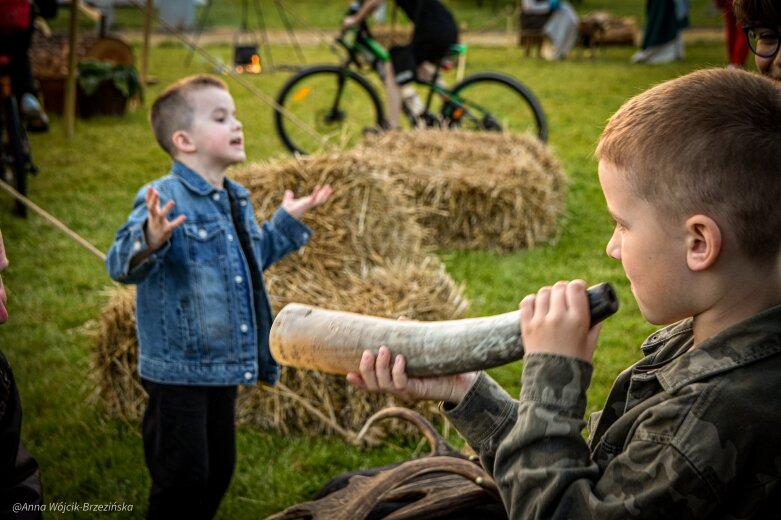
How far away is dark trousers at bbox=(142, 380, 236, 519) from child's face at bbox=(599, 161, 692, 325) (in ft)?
6.89

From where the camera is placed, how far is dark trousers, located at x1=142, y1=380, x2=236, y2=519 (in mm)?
3244

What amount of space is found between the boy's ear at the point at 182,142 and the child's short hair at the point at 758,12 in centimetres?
201

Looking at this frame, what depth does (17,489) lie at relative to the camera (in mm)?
2178

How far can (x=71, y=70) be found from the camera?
1005 centimetres

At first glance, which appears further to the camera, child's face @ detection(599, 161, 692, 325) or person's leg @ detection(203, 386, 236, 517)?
person's leg @ detection(203, 386, 236, 517)

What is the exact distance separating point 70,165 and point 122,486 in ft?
21.8

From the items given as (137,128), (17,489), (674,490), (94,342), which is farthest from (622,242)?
(137,128)

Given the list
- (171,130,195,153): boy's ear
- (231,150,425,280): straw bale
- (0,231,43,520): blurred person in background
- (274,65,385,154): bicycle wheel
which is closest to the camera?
(0,231,43,520): blurred person in background

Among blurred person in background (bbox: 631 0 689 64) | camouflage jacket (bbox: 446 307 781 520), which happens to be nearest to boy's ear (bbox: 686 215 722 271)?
camouflage jacket (bbox: 446 307 781 520)

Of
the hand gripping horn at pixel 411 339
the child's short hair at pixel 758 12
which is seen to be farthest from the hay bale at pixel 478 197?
the hand gripping horn at pixel 411 339

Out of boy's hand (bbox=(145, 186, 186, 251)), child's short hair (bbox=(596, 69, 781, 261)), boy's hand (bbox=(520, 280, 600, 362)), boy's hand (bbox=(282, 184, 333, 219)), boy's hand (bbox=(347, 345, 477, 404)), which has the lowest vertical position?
boy's hand (bbox=(282, 184, 333, 219))

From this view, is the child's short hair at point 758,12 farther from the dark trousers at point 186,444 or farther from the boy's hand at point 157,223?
the dark trousers at point 186,444

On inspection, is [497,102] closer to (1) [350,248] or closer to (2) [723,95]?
(1) [350,248]

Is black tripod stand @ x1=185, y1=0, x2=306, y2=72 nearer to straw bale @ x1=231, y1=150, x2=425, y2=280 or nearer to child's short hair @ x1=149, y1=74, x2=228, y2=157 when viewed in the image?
straw bale @ x1=231, y1=150, x2=425, y2=280
